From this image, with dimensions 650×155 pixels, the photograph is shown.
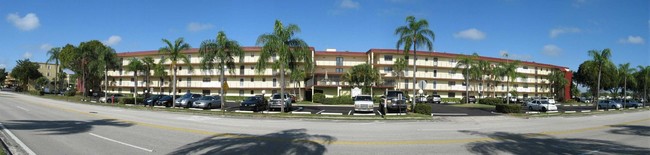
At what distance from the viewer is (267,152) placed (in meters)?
9.72

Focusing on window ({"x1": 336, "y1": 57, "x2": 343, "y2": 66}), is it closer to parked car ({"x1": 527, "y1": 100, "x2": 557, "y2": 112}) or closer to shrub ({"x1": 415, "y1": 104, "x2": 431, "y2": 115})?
parked car ({"x1": 527, "y1": 100, "x2": 557, "y2": 112})

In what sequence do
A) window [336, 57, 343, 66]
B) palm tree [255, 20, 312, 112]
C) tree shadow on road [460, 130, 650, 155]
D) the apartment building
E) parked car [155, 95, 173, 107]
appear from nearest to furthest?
tree shadow on road [460, 130, 650, 155]
palm tree [255, 20, 312, 112]
parked car [155, 95, 173, 107]
the apartment building
window [336, 57, 343, 66]

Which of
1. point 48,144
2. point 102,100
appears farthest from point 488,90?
point 48,144

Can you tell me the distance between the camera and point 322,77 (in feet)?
219

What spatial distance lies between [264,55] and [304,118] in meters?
6.98

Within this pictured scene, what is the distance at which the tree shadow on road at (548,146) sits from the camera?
1083 centimetres

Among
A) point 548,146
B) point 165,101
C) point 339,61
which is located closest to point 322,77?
point 339,61

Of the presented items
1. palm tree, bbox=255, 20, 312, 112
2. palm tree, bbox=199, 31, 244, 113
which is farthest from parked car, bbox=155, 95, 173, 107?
palm tree, bbox=255, 20, 312, 112

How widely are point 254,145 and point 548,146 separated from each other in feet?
29.4

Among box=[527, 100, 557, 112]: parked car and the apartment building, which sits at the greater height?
the apartment building

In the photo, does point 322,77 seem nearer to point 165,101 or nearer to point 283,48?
point 165,101

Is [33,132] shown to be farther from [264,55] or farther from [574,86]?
[574,86]

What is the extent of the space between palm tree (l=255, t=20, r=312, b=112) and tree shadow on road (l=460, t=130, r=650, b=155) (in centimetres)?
1760

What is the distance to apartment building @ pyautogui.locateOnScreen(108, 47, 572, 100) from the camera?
6736 cm
